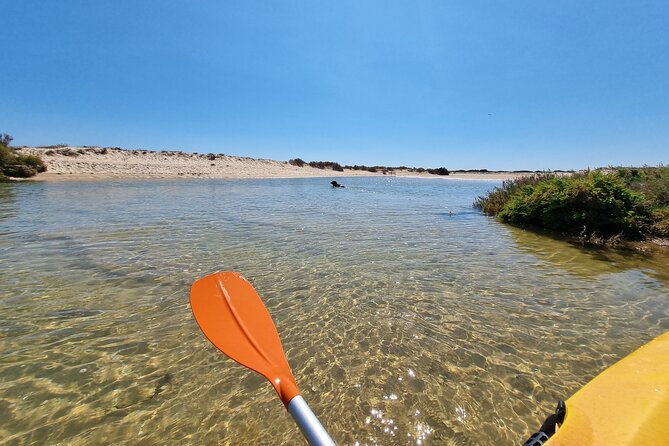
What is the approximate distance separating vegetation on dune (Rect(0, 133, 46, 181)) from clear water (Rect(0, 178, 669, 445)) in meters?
27.2

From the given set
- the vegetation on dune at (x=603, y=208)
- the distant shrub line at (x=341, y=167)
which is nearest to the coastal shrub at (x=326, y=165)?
the distant shrub line at (x=341, y=167)

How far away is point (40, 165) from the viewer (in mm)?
29625

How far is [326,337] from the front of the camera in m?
4.06

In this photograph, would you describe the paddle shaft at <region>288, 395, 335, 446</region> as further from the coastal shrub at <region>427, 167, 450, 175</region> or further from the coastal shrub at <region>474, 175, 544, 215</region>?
the coastal shrub at <region>427, 167, 450, 175</region>

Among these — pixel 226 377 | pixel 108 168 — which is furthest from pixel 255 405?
pixel 108 168

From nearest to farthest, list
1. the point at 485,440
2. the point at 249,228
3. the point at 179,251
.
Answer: the point at 485,440 < the point at 179,251 < the point at 249,228

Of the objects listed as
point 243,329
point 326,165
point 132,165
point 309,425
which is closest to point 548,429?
point 309,425

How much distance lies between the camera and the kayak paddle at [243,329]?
2355 mm

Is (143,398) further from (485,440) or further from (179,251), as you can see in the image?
(179,251)

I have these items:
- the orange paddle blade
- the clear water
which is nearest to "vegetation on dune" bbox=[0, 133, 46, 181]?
the clear water

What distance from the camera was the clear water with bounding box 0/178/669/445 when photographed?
2.74 meters

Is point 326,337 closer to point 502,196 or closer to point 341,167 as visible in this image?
point 502,196

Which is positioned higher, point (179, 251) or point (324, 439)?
point (324, 439)

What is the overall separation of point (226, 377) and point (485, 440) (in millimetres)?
2525
